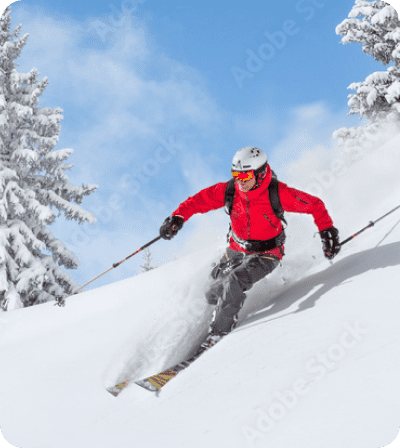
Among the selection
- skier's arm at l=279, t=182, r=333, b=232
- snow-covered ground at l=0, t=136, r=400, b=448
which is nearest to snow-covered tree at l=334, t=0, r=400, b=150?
snow-covered ground at l=0, t=136, r=400, b=448

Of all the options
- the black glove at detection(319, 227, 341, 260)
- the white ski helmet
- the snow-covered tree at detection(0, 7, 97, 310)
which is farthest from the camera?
the snow-covered tree at detection(0, 7, 97, 310)

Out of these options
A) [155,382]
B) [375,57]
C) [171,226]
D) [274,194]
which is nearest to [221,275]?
[171,226]

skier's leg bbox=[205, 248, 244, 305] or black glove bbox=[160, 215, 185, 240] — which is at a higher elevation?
black glove bbox=[160, 215, 185, 240]

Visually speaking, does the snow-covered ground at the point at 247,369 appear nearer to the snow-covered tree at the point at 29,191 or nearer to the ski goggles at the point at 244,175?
the ski goggles at the point at 244,175

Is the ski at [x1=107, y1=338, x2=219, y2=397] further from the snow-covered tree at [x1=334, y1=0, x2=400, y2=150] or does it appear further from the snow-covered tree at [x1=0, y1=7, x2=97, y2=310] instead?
the snow-covered tree at [x1=334, y1=0, x2=400, y2=150]

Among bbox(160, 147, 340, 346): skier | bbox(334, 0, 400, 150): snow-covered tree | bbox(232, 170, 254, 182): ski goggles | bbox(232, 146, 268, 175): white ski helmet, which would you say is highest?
bbox(334, 0, 400, 150): snow-covered tree

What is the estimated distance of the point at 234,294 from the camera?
4.10m

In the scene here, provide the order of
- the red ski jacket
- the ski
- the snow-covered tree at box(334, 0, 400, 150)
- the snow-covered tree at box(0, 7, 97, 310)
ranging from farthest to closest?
the snow-covered tree at box(334, 0, 400, 150) < the snow-covered tree at box(0, 7, 97, 310) < the red ski jacket < the ski

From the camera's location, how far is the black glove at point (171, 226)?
461cm

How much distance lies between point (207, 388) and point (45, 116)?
1422cm

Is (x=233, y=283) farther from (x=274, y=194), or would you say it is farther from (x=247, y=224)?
(x=274, y=194)

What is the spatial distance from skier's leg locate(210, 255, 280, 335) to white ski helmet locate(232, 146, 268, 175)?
1.08 metres

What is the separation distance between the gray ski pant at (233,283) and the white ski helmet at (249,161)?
105 cm

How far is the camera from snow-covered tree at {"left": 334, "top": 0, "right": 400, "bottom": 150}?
15.0 metres
